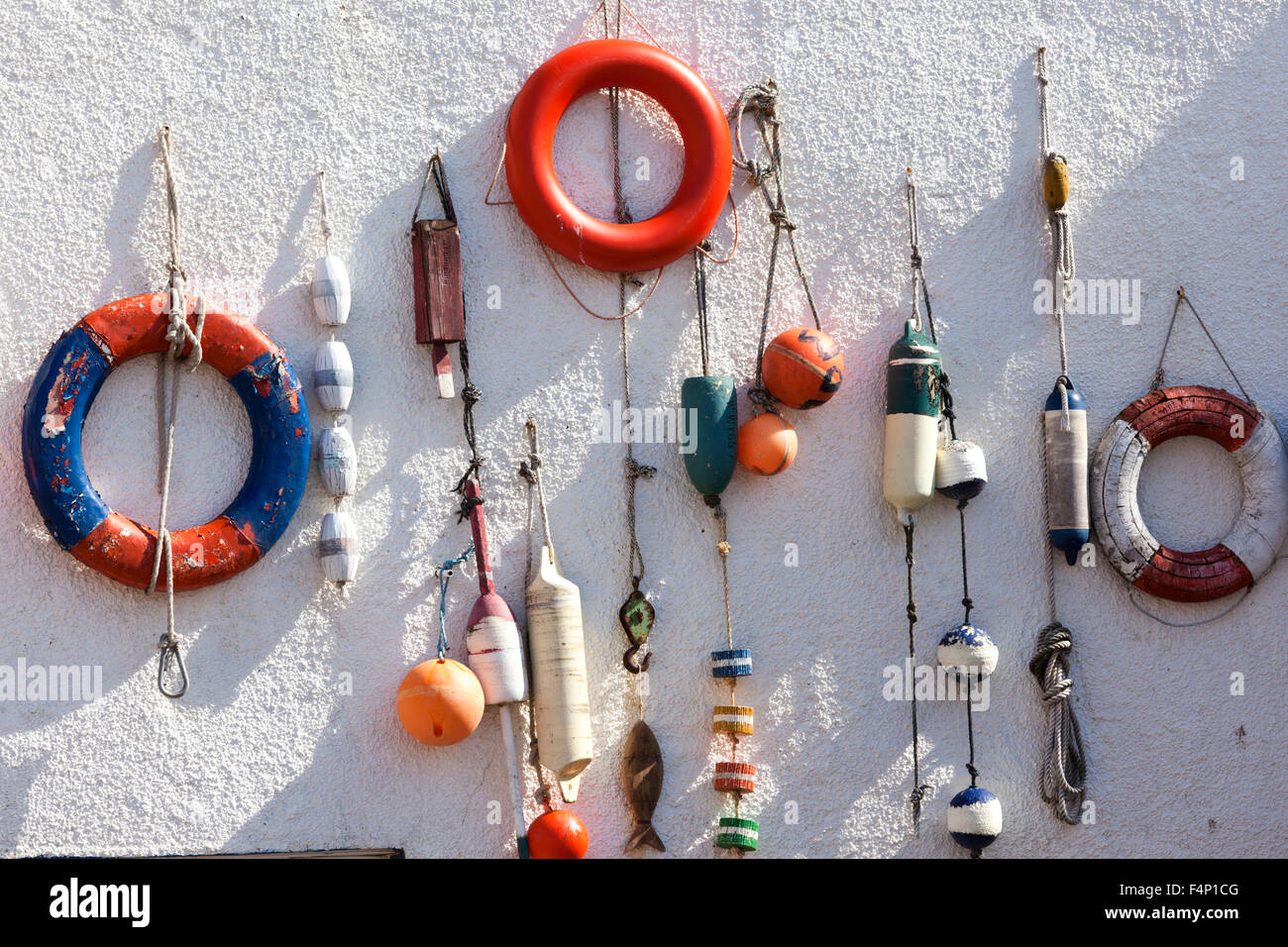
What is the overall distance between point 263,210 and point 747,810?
2439mm

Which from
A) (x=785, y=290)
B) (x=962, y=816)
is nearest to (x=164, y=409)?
(x=785, y=290)

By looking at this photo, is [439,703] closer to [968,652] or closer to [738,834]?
[738,834]

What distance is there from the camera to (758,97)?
5660 mm

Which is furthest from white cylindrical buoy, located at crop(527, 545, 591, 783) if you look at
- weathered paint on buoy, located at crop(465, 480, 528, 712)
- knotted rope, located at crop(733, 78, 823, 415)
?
knotted rope, located at crop(733, 78, 823, 415)

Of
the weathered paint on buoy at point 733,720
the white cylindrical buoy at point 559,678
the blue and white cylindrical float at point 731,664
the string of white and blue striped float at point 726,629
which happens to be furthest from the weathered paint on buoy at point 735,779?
the white cylindrical buoy at point 559,678

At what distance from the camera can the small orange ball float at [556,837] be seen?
16.7 feet

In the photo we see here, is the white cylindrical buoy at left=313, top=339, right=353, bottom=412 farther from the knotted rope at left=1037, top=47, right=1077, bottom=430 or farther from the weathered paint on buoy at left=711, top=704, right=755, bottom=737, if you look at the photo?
the knotted rope at left=1037, top=47, right=1077, bottom=430

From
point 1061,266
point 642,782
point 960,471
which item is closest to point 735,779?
point 642,782

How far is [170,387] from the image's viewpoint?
16.9 ft

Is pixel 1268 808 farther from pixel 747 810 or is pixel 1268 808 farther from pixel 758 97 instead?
pixel 758 97

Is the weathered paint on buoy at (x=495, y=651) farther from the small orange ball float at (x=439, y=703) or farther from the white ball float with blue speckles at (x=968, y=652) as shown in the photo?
the white ball float with blue speckles at (x=968, y=652)

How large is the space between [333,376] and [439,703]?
105 centimetres

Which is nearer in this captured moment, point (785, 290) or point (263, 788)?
point (263, 788)
